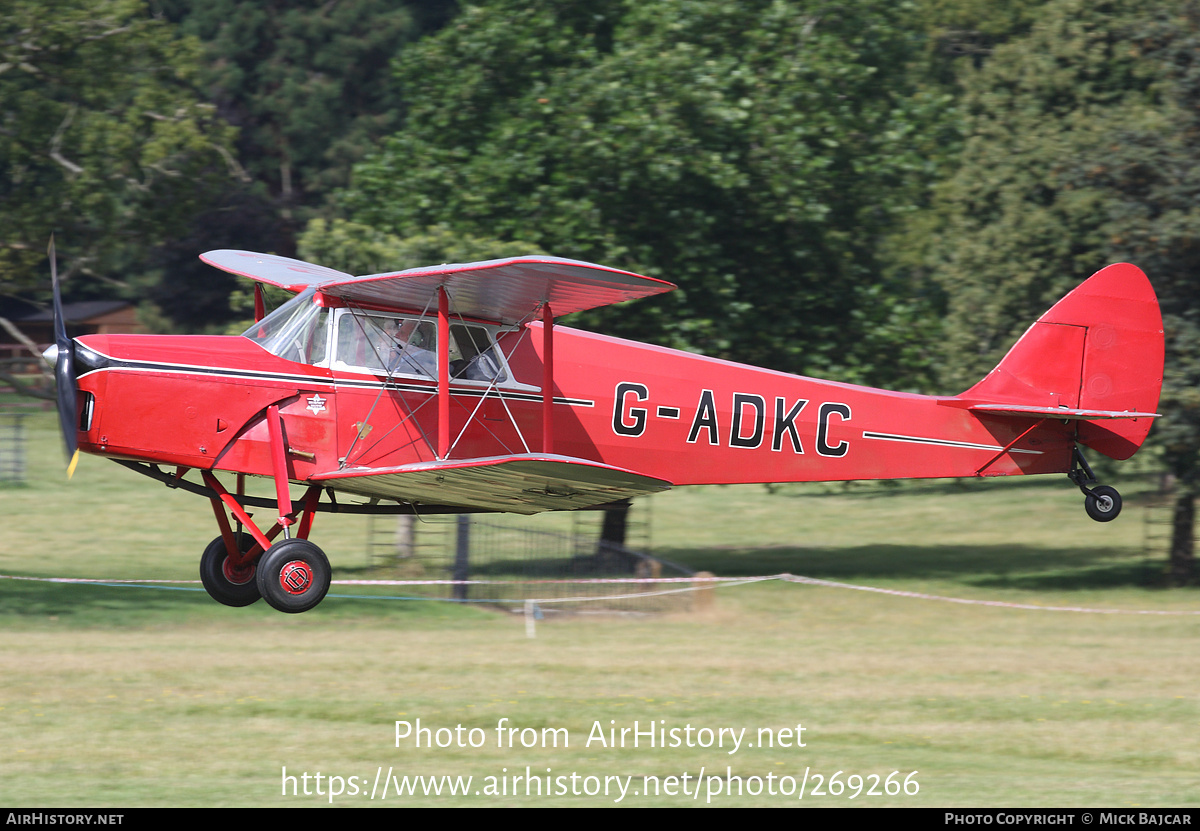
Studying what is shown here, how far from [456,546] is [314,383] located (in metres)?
16.6

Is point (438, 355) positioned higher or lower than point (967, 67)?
lower

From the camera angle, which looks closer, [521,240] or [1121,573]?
[521,240]

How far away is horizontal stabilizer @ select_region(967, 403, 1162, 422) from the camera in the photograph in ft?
39.3

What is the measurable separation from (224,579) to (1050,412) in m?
7.51

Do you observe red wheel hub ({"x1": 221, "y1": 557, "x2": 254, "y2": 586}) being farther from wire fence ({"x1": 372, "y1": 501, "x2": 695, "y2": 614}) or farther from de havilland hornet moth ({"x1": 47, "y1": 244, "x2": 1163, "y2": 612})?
wire fence ({"x1": 372, "y1": 501, "x2": 695, "y2": 614})

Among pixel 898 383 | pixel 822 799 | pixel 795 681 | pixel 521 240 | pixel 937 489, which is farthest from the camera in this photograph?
pixel 937 489

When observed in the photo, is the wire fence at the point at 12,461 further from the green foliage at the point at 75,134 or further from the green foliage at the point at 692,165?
the green foliage at the point at 692,165

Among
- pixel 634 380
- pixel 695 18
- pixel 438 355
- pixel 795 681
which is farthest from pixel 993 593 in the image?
pixel 438 355

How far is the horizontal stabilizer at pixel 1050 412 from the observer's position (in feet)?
39.3

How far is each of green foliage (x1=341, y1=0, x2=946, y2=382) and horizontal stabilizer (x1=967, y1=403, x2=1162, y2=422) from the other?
400 inches

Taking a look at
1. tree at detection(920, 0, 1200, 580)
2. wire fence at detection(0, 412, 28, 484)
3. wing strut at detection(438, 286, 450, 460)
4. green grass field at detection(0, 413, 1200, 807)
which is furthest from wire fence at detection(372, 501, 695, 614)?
wire fence at detection(0, 412, 28, 484)

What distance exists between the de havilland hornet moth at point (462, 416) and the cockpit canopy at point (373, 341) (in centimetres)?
2

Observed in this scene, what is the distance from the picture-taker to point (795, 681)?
19547mm

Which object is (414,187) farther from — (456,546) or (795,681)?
(795,681)
